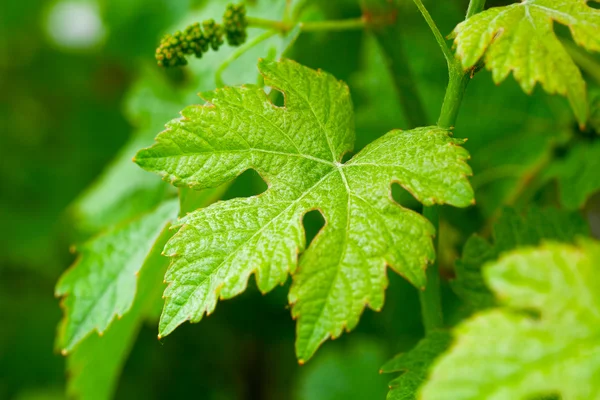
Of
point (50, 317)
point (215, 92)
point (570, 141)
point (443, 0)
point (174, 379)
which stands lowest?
point (174, 379)

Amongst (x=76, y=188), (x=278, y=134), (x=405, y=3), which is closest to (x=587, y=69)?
(x=405, y=3)

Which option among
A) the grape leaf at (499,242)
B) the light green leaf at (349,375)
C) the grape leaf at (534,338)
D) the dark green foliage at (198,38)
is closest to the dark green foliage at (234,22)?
the dark green foliage at (198,38)

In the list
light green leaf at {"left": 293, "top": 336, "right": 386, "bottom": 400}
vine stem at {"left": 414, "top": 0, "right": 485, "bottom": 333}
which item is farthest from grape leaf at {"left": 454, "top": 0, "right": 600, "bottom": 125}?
light green leaf at {"left": 293, "top": 336, "right": 386, "bottom": 400}

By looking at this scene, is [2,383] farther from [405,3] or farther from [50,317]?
[405,3]

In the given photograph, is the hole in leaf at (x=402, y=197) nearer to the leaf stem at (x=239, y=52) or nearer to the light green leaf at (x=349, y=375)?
the leaf stem at (x=239, y=52)

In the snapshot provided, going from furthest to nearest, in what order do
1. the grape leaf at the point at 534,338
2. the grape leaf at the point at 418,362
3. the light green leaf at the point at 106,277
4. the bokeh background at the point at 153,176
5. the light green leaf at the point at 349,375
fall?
the light green leaf at the point at 349,375 < the bokeh background at the point at 153,176 < the light green leaf at the point at 106,277 < the grape leaf at the point at 418,362 < the grape leaf at the point at 534,338

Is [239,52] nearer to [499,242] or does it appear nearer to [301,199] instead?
[301,199]

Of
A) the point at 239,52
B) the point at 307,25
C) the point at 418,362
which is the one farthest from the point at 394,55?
the point at 418,362

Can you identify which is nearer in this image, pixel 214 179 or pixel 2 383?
pixel 214 179
